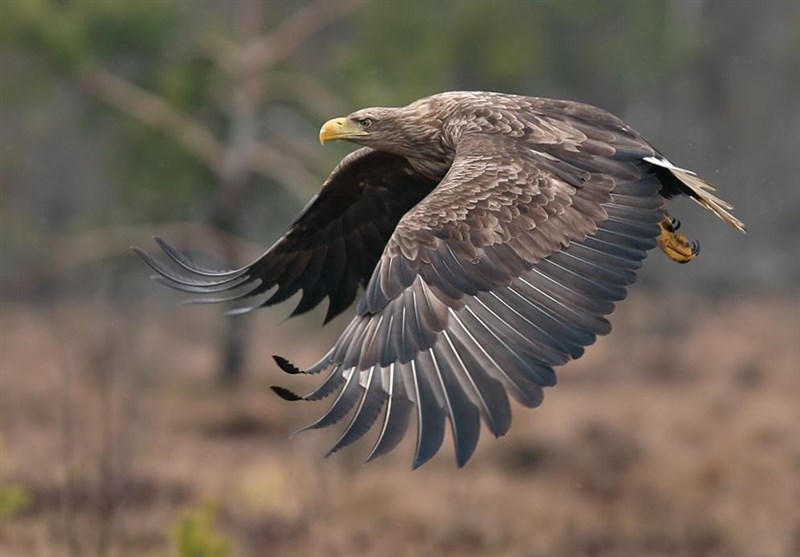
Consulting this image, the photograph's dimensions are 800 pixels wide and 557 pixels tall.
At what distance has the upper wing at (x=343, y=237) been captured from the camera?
6.67 metres

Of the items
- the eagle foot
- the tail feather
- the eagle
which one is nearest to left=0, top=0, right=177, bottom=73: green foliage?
the eagle

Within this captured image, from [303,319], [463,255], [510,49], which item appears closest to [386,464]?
[303,319]

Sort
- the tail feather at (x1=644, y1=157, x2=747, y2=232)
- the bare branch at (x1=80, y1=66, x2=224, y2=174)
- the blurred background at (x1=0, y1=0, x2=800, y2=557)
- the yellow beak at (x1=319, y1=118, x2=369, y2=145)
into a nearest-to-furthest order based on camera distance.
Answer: the tail feather at (x1=644, y1=157, x2=747, y2=232) → the yellow beak at (x1=319, y1=118, x2=369, y2=145) → the blurred background at (x1=0, y1=0, x2=800, y2=557) → the bare branch at (x1=80, y1=66, x2=224, y2=174)

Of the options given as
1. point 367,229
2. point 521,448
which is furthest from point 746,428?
point 367,229

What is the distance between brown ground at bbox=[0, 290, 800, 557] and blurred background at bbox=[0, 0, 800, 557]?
5 cm

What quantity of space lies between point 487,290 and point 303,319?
14.0 m

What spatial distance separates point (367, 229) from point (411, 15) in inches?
479

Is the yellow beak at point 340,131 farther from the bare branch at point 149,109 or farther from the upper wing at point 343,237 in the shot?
the bare branch at point 149,109

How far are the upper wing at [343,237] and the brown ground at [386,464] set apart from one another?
1.87 m

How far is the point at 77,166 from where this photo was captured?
27875 mm

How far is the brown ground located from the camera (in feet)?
36.1

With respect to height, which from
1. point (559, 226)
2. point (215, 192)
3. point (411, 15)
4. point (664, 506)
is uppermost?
Result: point (411, 15)

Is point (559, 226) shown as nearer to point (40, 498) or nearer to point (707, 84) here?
point (40, 498)

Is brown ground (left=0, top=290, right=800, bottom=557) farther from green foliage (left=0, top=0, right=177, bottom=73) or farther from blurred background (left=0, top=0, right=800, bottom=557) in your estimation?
green foliage (left=0, top=0, right=177, bottom=73)
